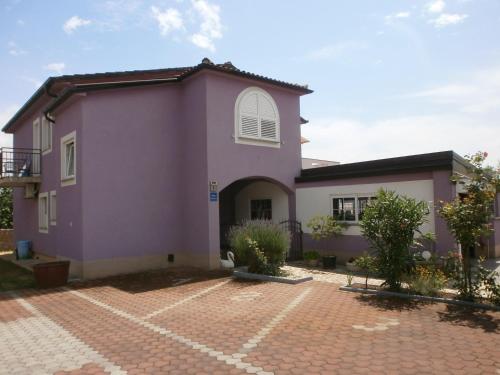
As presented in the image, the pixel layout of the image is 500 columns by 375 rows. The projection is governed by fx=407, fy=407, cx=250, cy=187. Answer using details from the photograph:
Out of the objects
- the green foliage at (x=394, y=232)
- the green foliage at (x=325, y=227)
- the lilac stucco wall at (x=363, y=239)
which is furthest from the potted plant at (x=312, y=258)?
the green foliage at (x=394, y=232)

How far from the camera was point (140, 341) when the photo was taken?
19.8ft

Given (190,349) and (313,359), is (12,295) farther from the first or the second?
(313,359)

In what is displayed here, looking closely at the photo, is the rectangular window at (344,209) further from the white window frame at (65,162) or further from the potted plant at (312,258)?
the white window frame at (65,162)

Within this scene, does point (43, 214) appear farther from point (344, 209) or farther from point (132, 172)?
point (344, 209)

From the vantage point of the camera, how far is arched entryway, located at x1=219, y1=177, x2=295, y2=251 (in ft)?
51.3

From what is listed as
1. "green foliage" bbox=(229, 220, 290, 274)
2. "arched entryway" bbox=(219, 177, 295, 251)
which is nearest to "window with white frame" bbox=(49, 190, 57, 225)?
"arched entryway" bbox=(219, 177, 295, 251)

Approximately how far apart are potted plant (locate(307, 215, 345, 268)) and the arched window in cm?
315

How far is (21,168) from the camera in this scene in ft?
57.0

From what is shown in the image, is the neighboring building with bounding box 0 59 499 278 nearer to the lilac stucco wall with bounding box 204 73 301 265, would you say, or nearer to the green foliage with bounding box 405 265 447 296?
the lilac stucco wall with bounding box 204 73 301 265

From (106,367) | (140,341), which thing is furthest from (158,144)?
(106,367)

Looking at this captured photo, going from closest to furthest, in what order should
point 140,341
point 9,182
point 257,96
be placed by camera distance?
point 140,341
point 257,96
point 9,182

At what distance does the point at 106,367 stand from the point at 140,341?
3.30 ft

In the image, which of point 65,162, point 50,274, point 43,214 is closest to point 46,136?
point 43,214

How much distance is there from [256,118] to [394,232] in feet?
22.4
